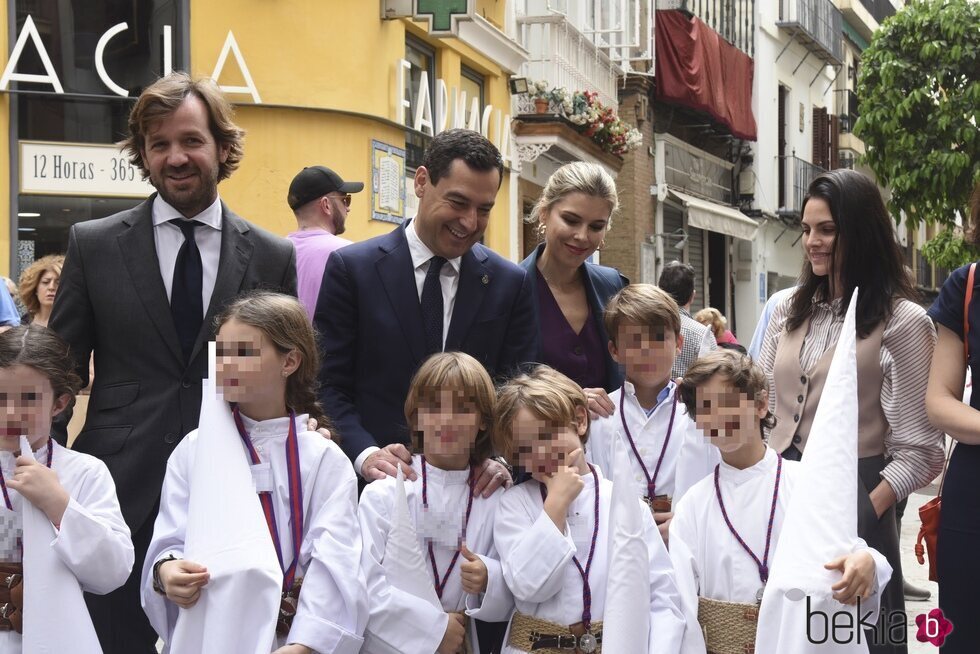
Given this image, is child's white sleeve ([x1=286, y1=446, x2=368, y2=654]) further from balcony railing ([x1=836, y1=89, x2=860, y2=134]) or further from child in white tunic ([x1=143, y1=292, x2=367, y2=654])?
balcony railing ([x1=836, y1=89, x2=860, y2=134])

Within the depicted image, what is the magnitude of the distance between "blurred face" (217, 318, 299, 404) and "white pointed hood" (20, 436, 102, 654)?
589 millimetres

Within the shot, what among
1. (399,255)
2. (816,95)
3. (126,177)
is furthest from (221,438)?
(816,95)

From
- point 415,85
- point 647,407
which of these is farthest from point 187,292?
point 415,85

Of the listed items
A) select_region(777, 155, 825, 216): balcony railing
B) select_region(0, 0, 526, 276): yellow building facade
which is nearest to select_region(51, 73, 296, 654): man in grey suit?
select_region(0, 0, 526, 276): yellow building facade

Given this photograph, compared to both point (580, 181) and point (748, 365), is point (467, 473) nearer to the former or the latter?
point (748, 365)

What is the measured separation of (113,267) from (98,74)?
8805mm

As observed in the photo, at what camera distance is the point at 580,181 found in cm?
457

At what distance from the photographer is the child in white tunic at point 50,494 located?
3242 mm

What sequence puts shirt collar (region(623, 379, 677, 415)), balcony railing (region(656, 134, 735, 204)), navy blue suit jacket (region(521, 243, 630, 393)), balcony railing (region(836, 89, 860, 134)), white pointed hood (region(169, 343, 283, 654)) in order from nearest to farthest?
1. white pointed hood (region(169, 343, 283, 654))
2. shirt collar (region(623, 379, 677, 415))
3. navy blue suit jacket (region(521, 243, 630, 393))
4. balcony railing (region(656, 134, 735, 204))
5. balcony railing (region(836, 89, 860, 134))

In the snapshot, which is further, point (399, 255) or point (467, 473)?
point (399, 255)

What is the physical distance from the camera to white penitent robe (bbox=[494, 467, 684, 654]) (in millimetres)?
3436

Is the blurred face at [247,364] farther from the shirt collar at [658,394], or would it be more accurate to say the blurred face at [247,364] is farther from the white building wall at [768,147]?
the white building wall at [768,147]

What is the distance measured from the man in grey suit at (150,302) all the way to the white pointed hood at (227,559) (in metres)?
0.58

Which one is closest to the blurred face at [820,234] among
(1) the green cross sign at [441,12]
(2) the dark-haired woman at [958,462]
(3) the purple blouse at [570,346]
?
(2) the dark-haired woman at [958,462]
